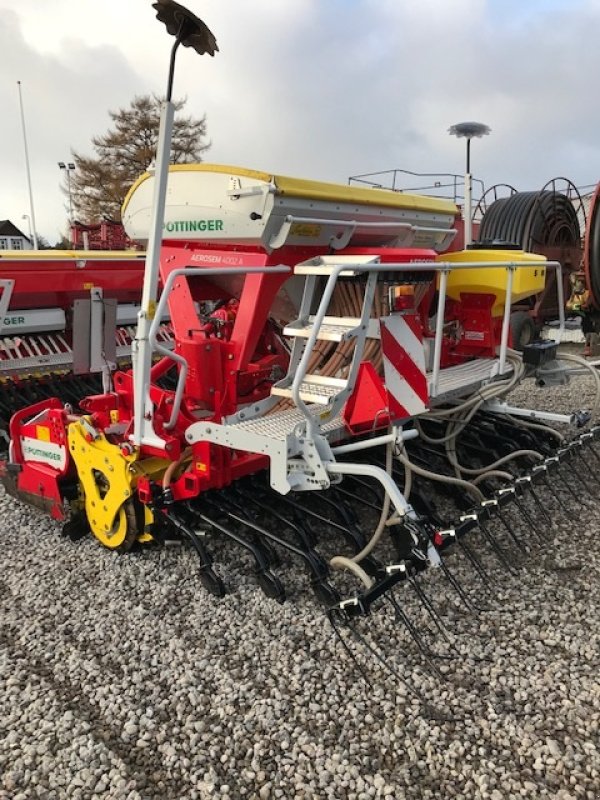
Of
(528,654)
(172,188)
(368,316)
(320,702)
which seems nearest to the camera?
(320,702)

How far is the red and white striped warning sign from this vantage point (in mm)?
3303

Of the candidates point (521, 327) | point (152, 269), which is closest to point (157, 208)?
point (152, 269)

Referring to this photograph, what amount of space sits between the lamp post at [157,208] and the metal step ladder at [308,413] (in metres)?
0.25

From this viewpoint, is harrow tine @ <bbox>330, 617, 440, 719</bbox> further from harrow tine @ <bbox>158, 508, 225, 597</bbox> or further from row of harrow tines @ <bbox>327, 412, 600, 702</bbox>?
harrow tine @ <bbox>158, 508, 225, 597</bbox>

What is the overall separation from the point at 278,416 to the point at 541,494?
2.06m

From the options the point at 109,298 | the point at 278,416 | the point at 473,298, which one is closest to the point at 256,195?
the point at 278,416

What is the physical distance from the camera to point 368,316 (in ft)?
10.3

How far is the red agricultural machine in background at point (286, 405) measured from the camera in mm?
3057

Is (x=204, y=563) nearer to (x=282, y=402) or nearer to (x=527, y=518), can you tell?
(x=282, y=402)

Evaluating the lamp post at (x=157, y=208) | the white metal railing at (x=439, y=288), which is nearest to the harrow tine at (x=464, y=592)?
the white metal railing at (x=439, y=288)

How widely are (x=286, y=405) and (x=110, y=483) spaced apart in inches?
42.4

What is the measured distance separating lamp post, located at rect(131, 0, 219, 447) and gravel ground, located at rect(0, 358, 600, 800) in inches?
36.1

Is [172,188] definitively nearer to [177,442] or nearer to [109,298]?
[177,442]

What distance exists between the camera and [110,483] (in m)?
3.58
